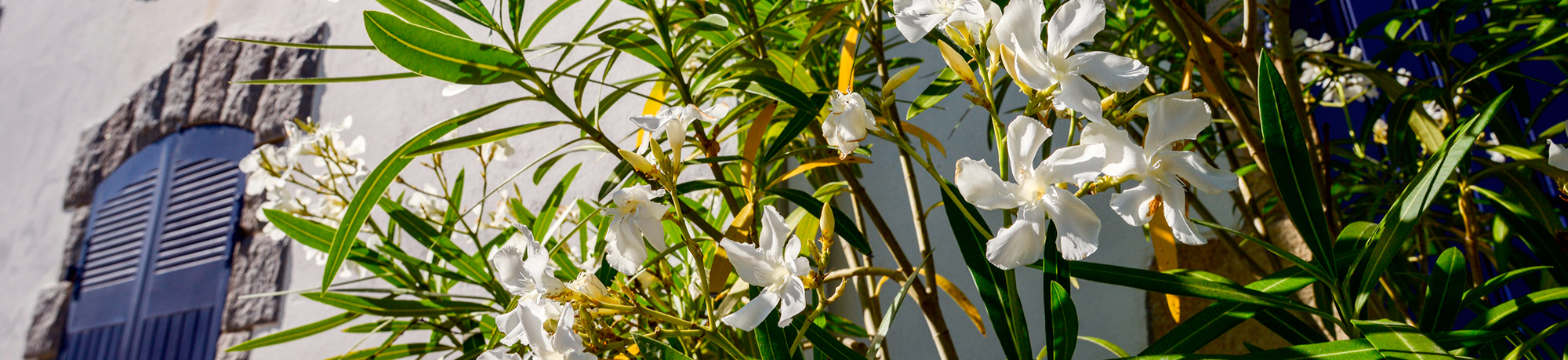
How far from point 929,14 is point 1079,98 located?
3.7 inches

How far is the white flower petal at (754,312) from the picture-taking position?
1.36 ft

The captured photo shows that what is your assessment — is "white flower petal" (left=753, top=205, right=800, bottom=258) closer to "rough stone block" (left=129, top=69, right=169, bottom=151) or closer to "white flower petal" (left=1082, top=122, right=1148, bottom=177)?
"white flower petal" (left=1082, top=122, right=1148, bottom=177)

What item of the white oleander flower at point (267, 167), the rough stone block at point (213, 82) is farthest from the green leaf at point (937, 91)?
the rough stone block at point (213, 82)

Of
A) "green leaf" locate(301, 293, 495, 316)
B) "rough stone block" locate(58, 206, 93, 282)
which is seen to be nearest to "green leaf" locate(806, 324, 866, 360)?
"green leaf" locate(301, 293, 495, 316)

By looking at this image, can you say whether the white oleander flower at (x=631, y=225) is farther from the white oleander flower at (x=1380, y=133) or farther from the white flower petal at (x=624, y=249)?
the white oleander flower at (x=1380, y=133)

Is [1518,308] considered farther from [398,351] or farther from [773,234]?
[398,351]

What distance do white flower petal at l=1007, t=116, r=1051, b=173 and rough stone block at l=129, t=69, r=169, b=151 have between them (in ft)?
11.0

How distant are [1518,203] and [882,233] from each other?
1.79 ft

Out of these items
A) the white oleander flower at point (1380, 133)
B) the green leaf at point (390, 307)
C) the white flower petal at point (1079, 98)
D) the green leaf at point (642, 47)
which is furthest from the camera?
the white oleander flower at point (1380, 133)

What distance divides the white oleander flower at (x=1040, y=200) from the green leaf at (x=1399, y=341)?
0.16 metres

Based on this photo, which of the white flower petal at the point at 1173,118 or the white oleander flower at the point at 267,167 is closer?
the white flower petal at the point at 1173,118

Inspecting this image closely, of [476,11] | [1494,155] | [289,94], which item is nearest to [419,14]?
[476,11]

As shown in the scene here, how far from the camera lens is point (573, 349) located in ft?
1.35

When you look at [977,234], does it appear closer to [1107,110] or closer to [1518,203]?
[1107,110]
